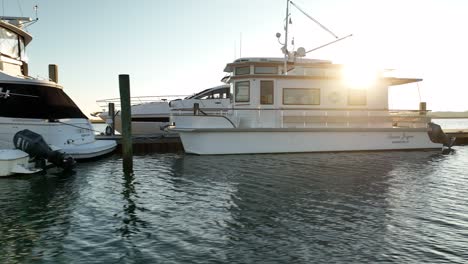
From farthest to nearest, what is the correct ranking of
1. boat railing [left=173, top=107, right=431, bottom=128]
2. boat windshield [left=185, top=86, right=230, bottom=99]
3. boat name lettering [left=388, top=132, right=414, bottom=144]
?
boat windshield [left=185, top=86, right=230, bottom=99]
boat name lettering [left=388, top=132, right=414, bottom=144]
boat railing [left=173, top=107, right=431, bottom=128]

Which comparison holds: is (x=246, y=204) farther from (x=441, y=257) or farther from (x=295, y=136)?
(x=295, y=136)

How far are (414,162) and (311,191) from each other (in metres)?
7.48

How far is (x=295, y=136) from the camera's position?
57.6ft

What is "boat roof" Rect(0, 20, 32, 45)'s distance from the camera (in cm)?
1687

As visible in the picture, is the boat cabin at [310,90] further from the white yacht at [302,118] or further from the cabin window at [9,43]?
the cabin window at [9,43]

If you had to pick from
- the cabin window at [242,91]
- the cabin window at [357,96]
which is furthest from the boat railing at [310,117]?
the cabin window at [242,91]

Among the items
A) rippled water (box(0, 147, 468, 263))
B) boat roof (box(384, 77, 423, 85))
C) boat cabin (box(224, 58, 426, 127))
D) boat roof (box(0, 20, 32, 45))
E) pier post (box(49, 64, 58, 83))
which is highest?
boat roof (box(0, 20, 32, 45))

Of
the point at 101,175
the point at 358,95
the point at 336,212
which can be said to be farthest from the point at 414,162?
the point at 101,175

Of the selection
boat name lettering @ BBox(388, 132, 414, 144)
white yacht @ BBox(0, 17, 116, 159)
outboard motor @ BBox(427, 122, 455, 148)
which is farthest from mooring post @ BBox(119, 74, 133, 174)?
outboard motor @ BBox(427, 122, 455, 148)

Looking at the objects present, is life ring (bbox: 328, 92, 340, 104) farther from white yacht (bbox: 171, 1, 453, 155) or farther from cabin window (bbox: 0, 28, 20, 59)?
cabin window (bbox: 0, 28, 20, 59)

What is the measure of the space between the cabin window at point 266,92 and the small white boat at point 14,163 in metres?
9.57

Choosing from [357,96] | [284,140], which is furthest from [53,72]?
[357,96]

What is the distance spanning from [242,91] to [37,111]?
8.55 m

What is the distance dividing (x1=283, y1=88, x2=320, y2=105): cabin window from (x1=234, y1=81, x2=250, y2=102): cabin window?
168 centimetres
